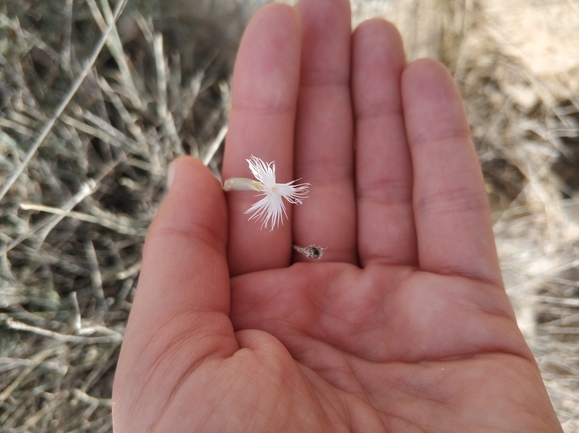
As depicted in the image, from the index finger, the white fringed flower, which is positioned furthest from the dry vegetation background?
the white fringed flower

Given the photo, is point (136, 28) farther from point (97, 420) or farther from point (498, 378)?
point (498, 378)

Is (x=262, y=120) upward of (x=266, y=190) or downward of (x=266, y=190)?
upward

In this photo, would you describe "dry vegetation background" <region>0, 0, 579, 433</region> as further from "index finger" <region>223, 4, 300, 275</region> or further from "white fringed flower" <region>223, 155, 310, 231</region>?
"white fringed flower" <region>223, 155, 310, 231</region>

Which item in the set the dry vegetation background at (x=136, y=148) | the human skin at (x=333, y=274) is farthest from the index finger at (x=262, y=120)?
the dry vegetation background at (x=136, y=148)

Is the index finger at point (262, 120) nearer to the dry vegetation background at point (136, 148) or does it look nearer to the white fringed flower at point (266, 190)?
the white fringed flower at point (266, 190)

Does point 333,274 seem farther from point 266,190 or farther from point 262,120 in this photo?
point 262,120

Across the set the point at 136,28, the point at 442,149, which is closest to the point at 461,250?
the point at 442,149

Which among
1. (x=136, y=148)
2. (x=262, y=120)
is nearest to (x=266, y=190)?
(x=262, y=120)
